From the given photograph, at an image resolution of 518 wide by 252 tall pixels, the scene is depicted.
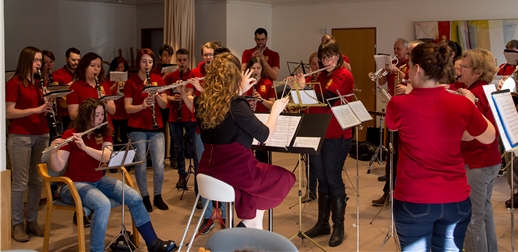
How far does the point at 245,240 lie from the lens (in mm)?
2193

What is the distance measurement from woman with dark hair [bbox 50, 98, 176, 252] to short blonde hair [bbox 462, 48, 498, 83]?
233 centimetres

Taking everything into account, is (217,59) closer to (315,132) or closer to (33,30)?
(315,132)

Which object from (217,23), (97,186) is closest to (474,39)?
(217,23)

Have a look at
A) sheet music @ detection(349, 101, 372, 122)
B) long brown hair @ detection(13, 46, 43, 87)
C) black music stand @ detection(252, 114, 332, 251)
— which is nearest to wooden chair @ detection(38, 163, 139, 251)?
long brown hair @ detection(13, 46, 43, 87)

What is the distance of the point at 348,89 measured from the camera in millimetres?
4195

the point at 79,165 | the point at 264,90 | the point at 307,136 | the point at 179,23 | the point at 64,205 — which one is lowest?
the point at 64,205

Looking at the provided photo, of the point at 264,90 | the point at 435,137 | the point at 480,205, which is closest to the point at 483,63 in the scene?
the point at 480,205

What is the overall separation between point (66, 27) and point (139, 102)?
5803mm

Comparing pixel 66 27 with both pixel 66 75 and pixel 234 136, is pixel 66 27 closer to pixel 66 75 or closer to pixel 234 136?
pixel 66 75

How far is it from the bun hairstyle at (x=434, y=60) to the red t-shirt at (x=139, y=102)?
2993mm

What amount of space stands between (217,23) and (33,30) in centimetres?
313

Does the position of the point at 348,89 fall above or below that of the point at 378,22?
below

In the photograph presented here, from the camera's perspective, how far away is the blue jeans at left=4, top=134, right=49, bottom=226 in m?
4.41

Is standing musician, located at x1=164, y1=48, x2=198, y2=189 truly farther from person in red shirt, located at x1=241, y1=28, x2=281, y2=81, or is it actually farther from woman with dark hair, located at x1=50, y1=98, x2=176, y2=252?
woman with dark hair, located at x1=50, y1=98, x2=176, y2=252
